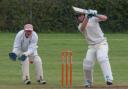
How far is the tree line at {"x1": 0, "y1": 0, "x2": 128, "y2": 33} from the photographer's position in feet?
135

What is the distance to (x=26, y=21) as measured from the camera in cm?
4091

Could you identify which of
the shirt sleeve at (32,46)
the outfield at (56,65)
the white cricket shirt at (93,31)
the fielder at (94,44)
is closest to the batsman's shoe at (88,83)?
the fielder at (94,44)

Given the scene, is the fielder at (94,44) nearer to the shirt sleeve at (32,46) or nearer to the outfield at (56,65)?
the outfield at (56,65)

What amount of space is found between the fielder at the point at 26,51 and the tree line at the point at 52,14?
2508cm

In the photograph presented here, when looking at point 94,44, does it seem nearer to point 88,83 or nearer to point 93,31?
point 93,31

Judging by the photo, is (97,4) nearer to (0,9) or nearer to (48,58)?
(0,9)

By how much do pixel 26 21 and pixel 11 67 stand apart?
69.0ft

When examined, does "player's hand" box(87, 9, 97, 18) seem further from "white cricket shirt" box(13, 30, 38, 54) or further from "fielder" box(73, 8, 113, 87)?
"white cricket shirt" box(13, 30, 38, 54)

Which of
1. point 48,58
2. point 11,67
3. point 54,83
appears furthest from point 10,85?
point 48,58

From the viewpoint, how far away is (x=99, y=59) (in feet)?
47.9

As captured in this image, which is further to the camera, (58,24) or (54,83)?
(58,24)

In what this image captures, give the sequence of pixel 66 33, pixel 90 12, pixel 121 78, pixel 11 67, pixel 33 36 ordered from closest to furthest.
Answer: pixel 90 12
pixel 33 36
pixel 121 78
pixel 11 67
pixel 66 33

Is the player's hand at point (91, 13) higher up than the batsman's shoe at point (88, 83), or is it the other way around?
the player's hand at point (91, 13)

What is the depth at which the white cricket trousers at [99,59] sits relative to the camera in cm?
1453
